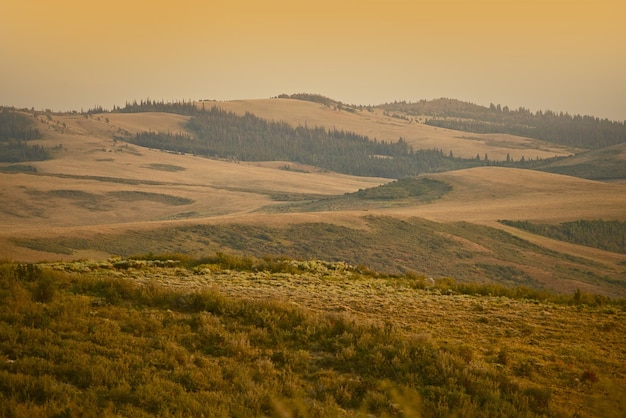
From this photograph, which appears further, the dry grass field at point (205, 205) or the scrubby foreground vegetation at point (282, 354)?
the dry grass field at point (205, 205)

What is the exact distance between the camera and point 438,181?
146 meters

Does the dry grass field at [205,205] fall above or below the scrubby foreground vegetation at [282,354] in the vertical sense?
below

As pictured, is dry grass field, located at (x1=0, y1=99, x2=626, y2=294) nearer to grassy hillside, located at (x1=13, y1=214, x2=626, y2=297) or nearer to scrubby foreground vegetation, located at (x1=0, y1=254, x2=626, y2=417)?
grassy hillside, located at (x1=13, y1=214, x2=626, y2=297)

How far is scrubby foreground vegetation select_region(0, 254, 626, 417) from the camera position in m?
10.5

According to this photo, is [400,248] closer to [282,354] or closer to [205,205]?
[282,354]

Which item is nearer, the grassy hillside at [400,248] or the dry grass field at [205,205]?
the dry grass field at [205,205]

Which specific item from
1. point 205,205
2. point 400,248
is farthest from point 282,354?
point 205,205

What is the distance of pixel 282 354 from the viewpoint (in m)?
12.7

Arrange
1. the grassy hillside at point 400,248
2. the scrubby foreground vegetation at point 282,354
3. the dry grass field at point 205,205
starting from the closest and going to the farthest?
1. the scrubby foreground vegetation at point 282,354
2. the dry grass field at point 205,205
3. the grassy hillside at point 400,248

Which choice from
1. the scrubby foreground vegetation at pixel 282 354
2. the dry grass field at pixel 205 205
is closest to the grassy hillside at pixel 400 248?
the dry grass field at pixel 205 205

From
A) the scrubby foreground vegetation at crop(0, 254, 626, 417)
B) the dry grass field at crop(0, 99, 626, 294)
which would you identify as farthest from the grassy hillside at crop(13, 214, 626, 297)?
the scrubby foreground vegetation at crop(0, 254, 626, 417)

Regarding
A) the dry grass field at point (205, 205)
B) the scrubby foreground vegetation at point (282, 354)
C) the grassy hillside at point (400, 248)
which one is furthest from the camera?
the grassy hillside at point (400, 248)

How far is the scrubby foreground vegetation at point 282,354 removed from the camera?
10.5 metres

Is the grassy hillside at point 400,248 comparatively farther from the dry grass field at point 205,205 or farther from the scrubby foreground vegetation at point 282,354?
the scrubby foreground vegetation at point 282,354
